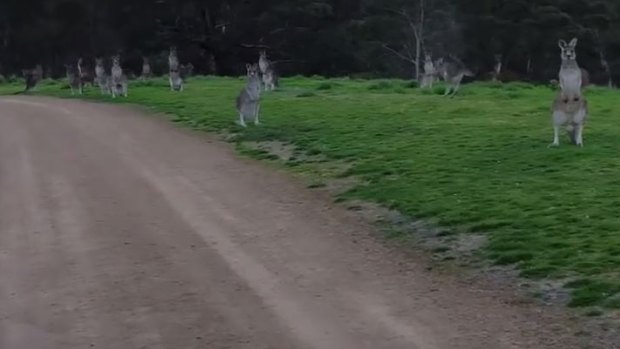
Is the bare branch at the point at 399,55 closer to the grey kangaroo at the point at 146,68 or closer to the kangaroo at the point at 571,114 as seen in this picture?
the grey kangaroo at the point at 146,68

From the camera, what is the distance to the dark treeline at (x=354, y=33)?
47.8 meters

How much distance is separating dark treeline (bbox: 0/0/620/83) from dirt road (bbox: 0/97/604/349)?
3459cm

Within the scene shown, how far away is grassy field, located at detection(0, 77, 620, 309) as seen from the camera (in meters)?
9.59

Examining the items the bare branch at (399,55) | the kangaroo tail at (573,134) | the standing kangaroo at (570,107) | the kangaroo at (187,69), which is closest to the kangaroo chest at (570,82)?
the standing kangaroo at (570,107)

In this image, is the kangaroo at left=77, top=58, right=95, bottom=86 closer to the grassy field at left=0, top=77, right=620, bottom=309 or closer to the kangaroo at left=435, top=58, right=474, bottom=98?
the grassy field at left=0, top=77, right=620, bottom=309

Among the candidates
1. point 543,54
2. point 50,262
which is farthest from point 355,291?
point 543,54

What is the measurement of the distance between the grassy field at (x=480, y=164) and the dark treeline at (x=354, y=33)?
1879 cm

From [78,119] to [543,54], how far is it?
28.1m

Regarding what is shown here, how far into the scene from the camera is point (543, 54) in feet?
159

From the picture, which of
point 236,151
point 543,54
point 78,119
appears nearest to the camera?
point 236,151

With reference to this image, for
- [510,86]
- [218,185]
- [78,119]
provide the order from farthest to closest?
[510,86]
[78,119]
[218,185]

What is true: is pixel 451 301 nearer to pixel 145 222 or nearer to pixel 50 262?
pixel 50 262

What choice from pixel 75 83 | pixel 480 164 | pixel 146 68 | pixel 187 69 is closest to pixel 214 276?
pixel 480 164

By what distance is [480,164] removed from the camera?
1488 cm
